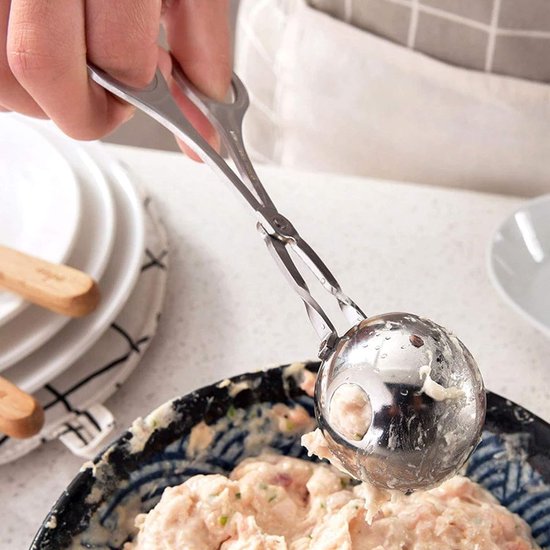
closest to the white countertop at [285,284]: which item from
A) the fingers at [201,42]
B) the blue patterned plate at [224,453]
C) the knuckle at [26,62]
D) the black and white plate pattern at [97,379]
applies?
the black and white plate pattern at [97,379]

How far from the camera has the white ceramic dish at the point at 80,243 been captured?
31.7 inches

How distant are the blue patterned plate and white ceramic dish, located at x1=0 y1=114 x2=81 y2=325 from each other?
21cm

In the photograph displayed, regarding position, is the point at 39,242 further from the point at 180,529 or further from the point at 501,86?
the point at 501,86

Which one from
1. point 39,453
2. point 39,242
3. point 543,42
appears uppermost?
point 543,42

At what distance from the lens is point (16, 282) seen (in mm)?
819

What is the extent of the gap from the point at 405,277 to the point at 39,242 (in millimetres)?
397

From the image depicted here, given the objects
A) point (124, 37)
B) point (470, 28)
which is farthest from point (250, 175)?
point (470, 28)

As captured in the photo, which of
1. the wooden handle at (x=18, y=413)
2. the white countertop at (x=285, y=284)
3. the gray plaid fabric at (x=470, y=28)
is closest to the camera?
the wooden handle at (x=18, y=413)

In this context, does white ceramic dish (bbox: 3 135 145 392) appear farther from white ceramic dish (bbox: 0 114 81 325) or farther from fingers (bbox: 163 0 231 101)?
fingers (bbox: 163 0 231 101)

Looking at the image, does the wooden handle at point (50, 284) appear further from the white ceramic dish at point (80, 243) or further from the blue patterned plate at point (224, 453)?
the blue patterned plate at point (224, 453)

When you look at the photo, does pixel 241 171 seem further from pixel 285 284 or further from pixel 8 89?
pixel 285 284

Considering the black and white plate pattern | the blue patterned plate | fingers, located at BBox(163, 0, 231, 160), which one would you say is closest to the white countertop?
the black and white plate pattern

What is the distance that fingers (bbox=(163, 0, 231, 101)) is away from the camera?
766 millimetres

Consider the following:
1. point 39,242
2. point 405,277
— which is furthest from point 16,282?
point 405,277
